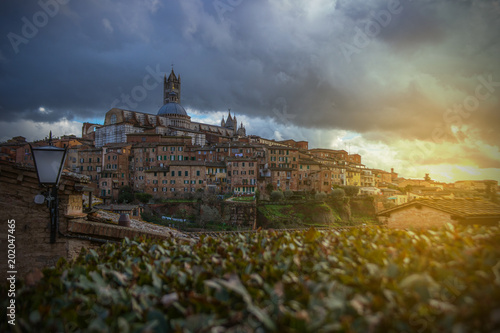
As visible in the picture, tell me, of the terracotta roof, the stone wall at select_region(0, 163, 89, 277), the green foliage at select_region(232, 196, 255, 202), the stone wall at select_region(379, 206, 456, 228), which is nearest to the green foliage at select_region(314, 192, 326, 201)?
the green foliage at select_region(232, 196, 255, 202)

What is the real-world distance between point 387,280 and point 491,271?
39.4 inches

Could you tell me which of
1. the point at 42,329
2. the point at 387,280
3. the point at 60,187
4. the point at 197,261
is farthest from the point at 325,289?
the point at 60,187

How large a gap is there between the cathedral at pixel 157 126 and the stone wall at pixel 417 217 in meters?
76.3

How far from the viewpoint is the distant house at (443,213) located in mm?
8414

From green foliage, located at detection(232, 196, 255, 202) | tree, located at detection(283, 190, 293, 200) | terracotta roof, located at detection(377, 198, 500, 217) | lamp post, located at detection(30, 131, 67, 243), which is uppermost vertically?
lamp post, located at detection(30, 131, 67, 243)

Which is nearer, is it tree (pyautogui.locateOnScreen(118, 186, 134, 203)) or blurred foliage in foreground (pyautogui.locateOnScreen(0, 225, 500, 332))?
blurred foliage in foreground (pyautogui.locateOnScreen(0, 225, 500, 332))

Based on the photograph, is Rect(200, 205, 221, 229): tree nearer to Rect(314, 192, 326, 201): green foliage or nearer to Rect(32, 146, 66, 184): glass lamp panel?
Rect(314, 192, 326, 201): green foliage

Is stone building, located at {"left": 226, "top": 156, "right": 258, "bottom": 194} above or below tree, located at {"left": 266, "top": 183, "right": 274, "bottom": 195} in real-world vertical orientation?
above

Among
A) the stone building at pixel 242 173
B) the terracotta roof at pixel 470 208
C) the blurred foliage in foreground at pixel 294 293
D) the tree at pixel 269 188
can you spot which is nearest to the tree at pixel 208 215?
the stone building at pixel 242 173

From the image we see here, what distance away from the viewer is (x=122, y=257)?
209 inches

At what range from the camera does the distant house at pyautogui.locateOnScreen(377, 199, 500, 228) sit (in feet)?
27.6

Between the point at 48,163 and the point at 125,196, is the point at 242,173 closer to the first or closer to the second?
the point at 125,196

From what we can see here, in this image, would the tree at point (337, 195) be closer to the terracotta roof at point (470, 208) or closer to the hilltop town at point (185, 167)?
the hilltop town at point (185, 167)

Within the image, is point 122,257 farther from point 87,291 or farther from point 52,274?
point 87,291
